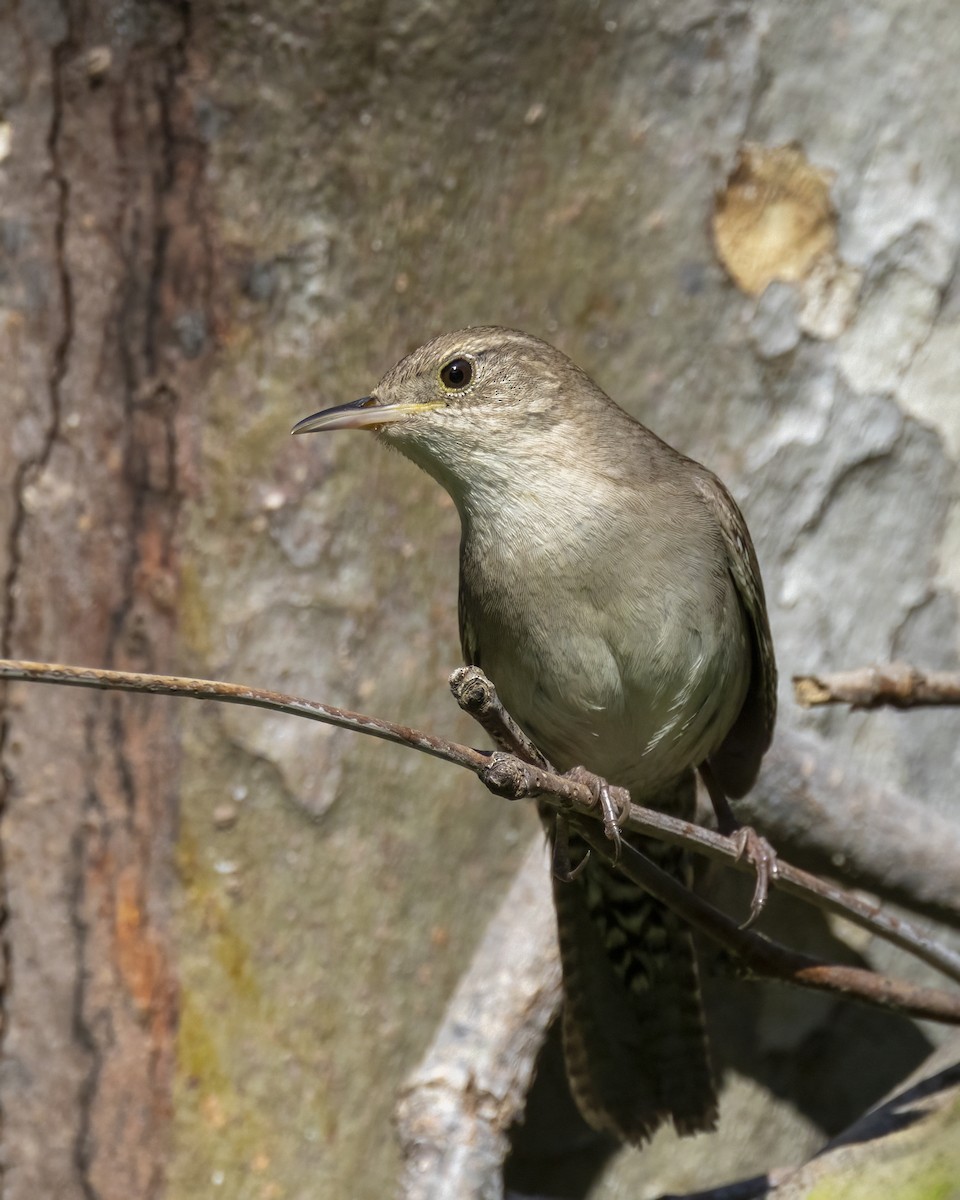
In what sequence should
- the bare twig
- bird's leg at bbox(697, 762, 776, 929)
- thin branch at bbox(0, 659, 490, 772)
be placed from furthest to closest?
the bare twig < bird's leg at bbox(697, 762, 776, 929) < thin branch at bbox(0, 659, 490, 772)

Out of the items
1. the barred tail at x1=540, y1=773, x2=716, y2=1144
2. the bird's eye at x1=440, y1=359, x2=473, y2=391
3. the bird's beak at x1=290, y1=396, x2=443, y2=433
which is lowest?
the barred tail at x1=540, y1=773, x2=716, y2=1144

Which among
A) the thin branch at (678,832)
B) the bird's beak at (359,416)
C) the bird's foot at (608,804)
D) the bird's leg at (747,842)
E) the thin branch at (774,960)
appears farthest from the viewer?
the bird's beak at (359,416)

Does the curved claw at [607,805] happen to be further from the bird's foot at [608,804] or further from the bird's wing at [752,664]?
the bird's wing at [752,664]

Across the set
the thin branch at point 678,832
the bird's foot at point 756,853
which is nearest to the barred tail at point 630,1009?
the bird's foot at point 756,853

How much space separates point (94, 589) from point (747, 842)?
1639mm

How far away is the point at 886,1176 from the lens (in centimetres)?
295

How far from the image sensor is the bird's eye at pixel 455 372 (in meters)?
3.09

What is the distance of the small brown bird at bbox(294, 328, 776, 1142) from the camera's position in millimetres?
2840

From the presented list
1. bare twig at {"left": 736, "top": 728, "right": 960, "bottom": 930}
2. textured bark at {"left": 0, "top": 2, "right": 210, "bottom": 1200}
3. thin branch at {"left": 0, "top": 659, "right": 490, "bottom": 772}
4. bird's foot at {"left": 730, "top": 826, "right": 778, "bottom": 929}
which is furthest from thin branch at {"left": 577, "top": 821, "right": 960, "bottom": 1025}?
textured bark at {"left": 0, "top": 2, "right": 210, "bottom": 1200}

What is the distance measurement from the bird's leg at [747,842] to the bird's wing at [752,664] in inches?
2.0

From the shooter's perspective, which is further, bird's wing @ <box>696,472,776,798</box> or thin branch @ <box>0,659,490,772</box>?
bird's wing @ <box>696,472,776,798</box>

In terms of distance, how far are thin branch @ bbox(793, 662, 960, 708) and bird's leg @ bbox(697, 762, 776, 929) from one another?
32 cm

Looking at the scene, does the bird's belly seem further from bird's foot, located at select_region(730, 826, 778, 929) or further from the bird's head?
the bird's head

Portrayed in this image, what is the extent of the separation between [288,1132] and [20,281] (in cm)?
214
